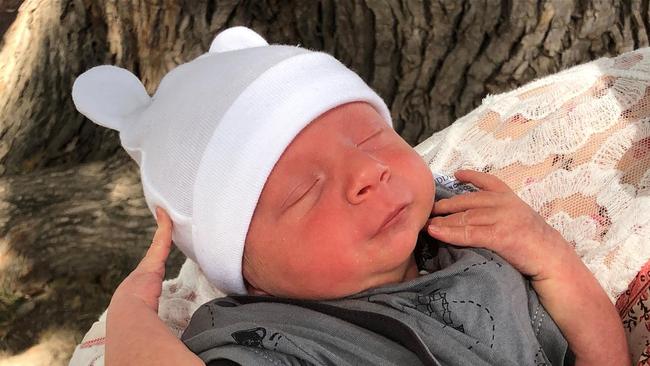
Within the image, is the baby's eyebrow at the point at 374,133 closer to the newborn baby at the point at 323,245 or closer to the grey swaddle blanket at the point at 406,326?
the newborn baby at the point at 323,245

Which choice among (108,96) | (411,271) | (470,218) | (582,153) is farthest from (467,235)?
(108,96)

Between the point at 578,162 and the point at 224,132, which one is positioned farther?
the point at 578,162

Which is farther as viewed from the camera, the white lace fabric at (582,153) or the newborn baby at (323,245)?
the white lace fabric at (582,153)

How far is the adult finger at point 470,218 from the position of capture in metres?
1.61

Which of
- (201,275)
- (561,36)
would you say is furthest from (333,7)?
(201,275)

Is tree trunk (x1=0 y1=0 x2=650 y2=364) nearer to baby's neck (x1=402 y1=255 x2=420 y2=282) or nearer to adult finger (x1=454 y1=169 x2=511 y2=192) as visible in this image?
adult finger (x1=454 y1=169 x2=511 y2=192)

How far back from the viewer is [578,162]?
179 cm

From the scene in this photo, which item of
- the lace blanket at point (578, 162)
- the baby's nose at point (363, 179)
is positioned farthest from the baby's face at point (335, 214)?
the lace blanket at point (578, 162)

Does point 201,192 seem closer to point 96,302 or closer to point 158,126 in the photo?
point 158,126

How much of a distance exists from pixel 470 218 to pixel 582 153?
0.35 metres

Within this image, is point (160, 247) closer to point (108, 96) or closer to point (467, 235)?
point (108, 96)

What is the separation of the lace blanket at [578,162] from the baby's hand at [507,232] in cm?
12

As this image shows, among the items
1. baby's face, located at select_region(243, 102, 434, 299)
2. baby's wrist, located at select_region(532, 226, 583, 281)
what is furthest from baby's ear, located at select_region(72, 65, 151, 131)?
baby's wrist, located at select_region(532, 226, 583, 281)

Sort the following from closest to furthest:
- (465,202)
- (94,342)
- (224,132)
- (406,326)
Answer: (406,326)
(224,132)
(465,202)
(94,342)
